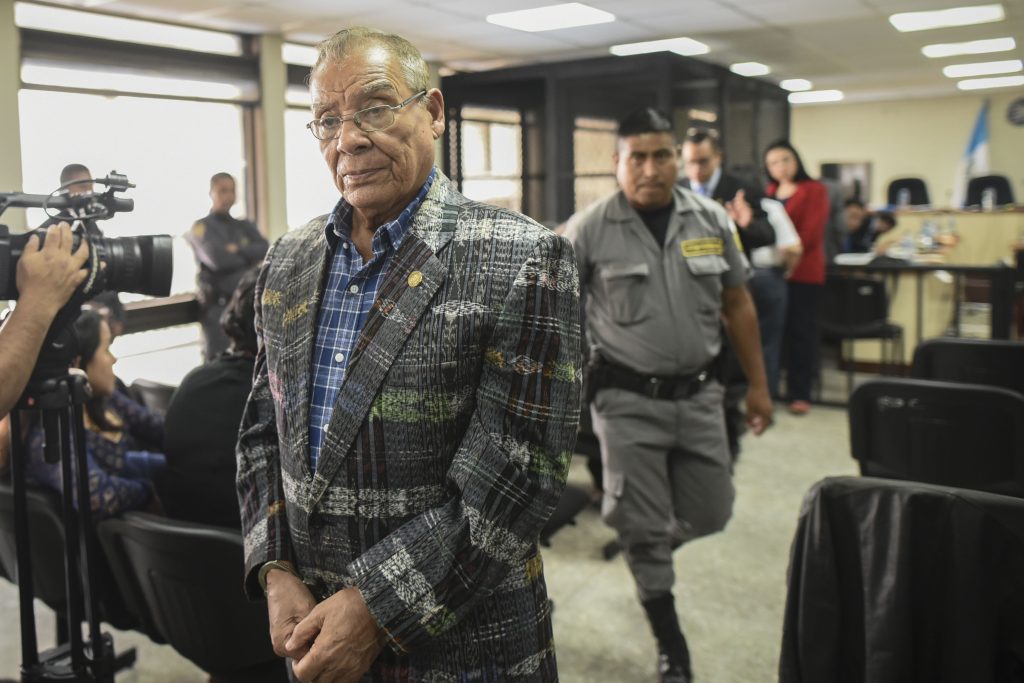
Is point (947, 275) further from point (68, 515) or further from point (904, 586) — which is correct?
point (68, 515)

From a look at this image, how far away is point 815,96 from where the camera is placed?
12.1m

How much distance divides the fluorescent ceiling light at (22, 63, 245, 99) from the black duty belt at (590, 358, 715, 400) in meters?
3.99

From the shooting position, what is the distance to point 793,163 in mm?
5441

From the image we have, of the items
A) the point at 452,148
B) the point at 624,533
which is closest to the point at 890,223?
the point at 452,148

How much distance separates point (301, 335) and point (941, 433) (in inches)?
71.7

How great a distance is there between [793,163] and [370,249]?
15.6 feet

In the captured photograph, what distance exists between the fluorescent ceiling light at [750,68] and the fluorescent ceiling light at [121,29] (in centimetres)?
446

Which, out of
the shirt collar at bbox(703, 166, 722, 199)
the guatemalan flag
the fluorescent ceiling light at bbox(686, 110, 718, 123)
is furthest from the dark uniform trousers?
the guatemalan flag

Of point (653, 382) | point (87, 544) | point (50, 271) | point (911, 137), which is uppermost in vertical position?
point (911, 137)

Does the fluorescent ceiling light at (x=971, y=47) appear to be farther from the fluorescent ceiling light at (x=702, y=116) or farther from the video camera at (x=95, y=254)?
the video camera at (x=95, y=254)

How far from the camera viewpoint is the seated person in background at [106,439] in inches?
77.9

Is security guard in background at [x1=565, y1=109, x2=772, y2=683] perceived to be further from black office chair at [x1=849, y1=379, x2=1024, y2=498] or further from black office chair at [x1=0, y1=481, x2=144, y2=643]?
black office chair at [x1=0, y1=481, x2=144, y2=643]

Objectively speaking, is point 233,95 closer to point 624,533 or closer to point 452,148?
point 452,148

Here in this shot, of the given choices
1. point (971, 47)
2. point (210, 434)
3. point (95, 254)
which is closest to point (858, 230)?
point (971, 47)
